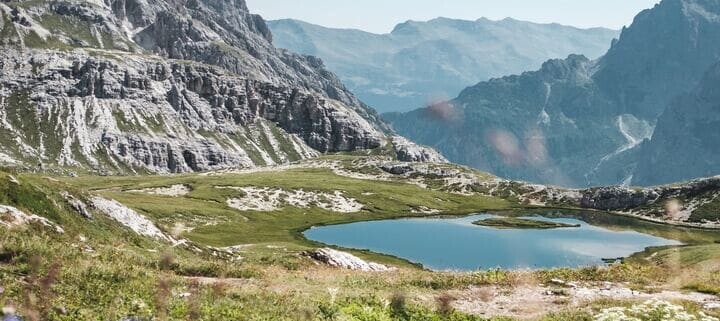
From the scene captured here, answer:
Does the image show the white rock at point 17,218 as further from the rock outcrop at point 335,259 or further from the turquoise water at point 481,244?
the turquoise water at point 481,244

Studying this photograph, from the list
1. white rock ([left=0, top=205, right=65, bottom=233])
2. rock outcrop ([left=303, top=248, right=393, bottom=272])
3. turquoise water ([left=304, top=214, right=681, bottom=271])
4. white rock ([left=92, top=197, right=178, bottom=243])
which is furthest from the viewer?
turquoise water ([left=304, top=214, right=681, bottom=271])

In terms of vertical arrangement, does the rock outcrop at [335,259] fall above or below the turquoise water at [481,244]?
above

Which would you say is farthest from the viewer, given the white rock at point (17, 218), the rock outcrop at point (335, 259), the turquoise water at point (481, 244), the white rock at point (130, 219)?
the turquoise water at point (481, 244)

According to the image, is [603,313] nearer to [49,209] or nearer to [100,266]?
[100,266]

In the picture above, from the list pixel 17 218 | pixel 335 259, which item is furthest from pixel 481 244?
pixel 17 218

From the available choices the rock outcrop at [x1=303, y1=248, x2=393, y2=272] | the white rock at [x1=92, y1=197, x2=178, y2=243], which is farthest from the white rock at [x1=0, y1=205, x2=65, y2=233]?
the rock outcrop at [x1=303, y1=248, x2=393, y2=272]

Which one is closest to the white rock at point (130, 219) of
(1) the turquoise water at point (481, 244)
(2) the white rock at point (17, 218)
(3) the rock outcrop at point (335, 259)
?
(2) the white rock at point (17, 218)

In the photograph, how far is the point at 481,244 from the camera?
166875 mm

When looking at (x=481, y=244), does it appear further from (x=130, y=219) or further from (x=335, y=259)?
(x=130, y=219)

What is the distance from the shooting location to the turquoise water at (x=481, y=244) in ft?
470

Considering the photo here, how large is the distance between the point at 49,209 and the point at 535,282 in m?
31.9

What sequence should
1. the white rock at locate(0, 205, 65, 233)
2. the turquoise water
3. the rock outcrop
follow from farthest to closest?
the turquoise water
the rock outcrop
the white rock at locate(0, 205, 65, 233)

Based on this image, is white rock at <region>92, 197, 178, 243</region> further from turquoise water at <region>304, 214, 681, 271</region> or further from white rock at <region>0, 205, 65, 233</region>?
turquoise water at <region>304, 214, 681, 271</region>

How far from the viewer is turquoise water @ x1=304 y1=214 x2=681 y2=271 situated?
143375mm
